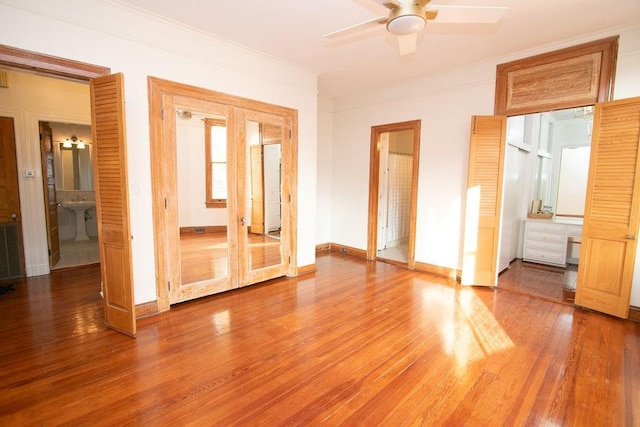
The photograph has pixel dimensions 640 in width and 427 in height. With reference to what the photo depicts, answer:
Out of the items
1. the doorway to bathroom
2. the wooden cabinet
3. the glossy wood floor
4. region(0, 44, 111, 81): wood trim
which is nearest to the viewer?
the glossy wood floor

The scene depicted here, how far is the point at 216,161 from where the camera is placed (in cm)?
365

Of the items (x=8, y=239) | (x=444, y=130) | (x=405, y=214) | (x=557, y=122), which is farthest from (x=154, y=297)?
(x=557, y=122)

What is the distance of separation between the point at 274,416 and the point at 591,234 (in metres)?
3.79

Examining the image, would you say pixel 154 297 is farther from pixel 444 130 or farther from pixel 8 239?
pixel 444 130

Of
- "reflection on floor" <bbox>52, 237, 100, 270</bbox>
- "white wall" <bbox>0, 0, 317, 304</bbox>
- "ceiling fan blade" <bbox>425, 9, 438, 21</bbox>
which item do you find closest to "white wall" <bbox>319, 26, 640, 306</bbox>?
"white wall" <bbox>0, 0, 317, 304</bbox>

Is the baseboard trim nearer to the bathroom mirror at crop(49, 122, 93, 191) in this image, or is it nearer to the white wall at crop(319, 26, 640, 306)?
the white wall at crop(319, 26, 640, 306)

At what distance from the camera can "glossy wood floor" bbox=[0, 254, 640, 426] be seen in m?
1.85

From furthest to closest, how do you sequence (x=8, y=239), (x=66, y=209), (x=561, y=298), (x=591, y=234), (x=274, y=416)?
1. (x=66, y=209)
2. (x=8, y=239)
3. (x=561, y=298)
4. (x=591, y=234)
5. (x=274, y=416)

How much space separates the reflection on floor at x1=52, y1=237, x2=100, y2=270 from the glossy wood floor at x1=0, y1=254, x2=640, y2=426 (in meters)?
1.24

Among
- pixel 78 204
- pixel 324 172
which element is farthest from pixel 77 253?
pixel 324 172

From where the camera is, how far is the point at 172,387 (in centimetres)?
205

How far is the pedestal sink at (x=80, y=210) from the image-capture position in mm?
6009

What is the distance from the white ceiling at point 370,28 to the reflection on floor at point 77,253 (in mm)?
4140

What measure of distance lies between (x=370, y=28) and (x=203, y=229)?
2.87 m
